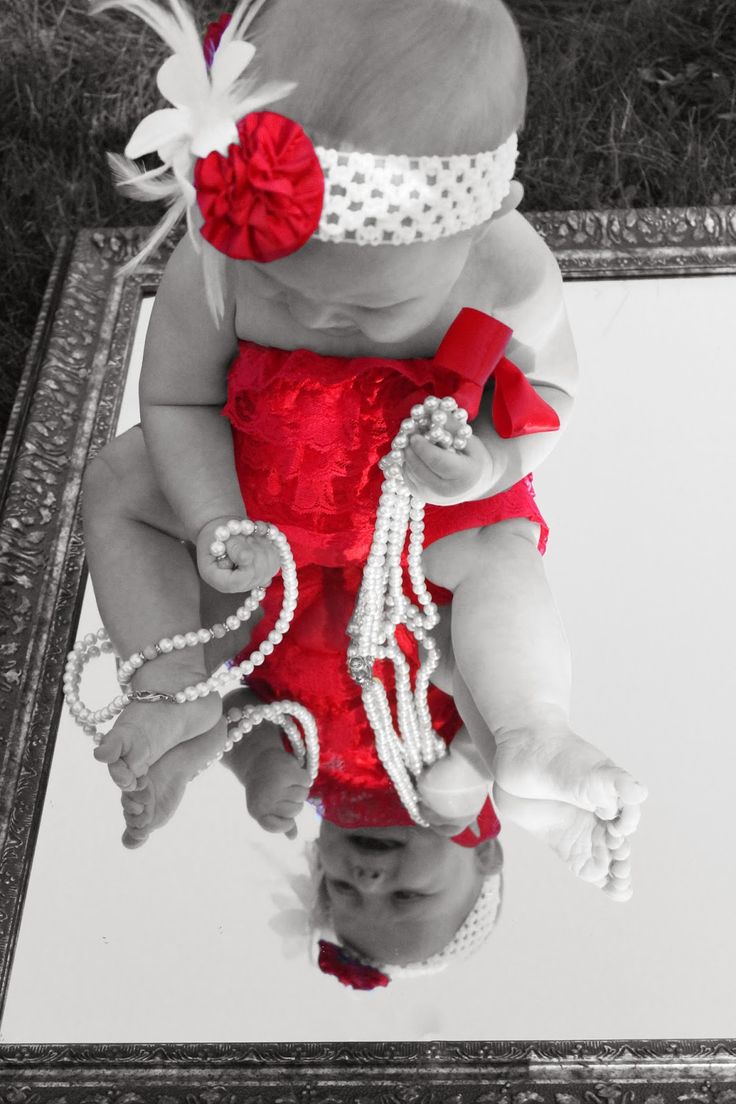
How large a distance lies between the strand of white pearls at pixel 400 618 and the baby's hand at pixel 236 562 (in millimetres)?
68

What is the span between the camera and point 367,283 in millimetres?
710

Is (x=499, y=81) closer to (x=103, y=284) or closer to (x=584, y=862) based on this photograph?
(x=584, y=862)

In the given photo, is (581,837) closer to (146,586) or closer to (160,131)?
(146,586)

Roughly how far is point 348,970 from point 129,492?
1.16 ft

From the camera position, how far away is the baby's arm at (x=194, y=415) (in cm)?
86

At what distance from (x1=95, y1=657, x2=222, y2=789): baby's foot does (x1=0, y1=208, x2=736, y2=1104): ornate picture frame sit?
0.40ft

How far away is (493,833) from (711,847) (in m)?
0.15

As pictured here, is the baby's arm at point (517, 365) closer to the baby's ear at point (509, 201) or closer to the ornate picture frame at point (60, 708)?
the baby's ear at point (509, 201)

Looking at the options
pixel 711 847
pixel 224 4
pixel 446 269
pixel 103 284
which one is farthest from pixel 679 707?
pixel 224 4

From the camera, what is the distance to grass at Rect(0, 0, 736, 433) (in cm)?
145

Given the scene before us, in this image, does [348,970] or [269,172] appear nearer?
[269,172]

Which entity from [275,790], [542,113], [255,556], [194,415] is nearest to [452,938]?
[275,790]

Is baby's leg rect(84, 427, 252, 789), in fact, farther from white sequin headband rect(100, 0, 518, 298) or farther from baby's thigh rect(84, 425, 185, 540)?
white sequin headband rect(100, 0, 518, 298)

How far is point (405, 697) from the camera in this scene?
928mm
